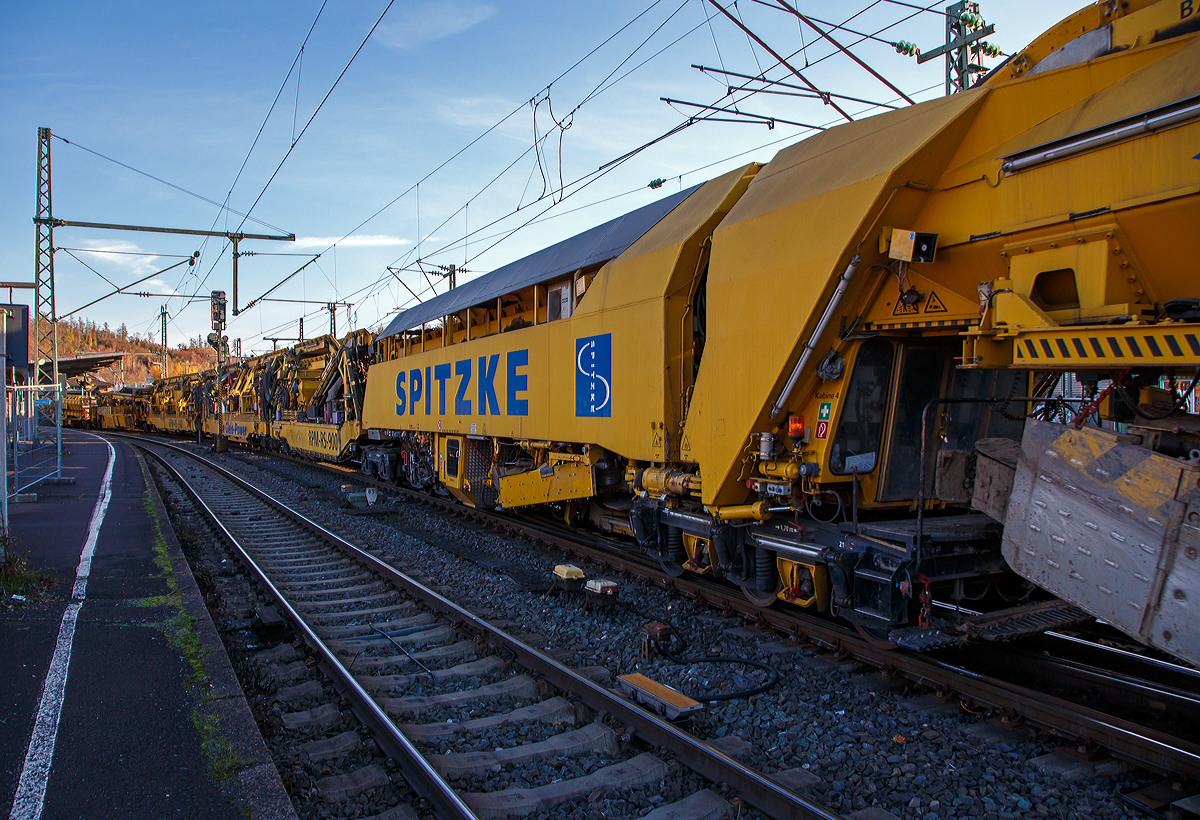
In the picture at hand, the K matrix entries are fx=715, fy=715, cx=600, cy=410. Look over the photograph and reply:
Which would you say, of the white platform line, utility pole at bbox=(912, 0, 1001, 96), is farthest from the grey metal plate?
utility pole at bbox=(912, 0, 1001, 96)

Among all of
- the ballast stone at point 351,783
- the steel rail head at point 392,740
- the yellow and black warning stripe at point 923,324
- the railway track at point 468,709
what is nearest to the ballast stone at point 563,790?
the railway track at point 468,709

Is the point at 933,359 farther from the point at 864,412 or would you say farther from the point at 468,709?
the point at 468,709

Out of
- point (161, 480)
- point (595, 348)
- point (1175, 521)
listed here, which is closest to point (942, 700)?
point (1175, 521)

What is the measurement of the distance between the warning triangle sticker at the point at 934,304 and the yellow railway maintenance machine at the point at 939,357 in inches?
0.5

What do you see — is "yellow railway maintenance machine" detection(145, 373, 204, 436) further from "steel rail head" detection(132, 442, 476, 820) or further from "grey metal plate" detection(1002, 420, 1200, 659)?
"grey metal plate" detection(1002, 420, 1200, 659)

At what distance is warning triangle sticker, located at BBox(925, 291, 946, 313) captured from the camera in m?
4.54

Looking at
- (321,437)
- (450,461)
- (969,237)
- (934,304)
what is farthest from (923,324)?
(321,437)

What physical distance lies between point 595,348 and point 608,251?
1.12 meters

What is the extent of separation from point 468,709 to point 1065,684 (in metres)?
3.83

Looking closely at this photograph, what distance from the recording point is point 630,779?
365cm

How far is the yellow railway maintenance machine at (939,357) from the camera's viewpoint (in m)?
3.38

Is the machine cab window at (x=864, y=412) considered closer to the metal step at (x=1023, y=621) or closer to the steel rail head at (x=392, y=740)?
the metal step at (x=1023, y=621)

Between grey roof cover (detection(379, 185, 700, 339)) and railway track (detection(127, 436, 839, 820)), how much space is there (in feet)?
12.9

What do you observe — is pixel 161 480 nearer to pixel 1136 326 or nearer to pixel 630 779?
pixel 630 779
